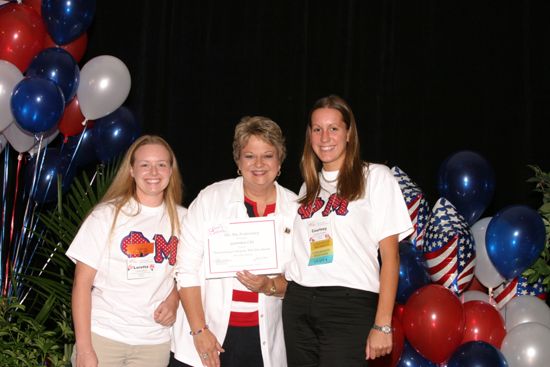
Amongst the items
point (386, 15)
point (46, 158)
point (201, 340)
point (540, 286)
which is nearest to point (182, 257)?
point (201, 340)

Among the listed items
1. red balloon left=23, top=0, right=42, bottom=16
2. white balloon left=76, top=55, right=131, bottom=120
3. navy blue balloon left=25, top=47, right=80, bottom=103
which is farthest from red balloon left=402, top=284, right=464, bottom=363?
red balloon left=23, top=0, right=42, bottom=16

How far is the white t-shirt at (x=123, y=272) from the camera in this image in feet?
9.01

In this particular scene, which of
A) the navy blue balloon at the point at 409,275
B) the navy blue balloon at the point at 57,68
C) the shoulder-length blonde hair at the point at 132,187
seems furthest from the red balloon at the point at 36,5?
the navy blue balloon at the point at 409,275

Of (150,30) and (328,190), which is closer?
(328,190)

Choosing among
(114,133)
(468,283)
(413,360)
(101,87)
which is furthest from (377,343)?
(101,87)

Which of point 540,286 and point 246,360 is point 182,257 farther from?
point 540,286

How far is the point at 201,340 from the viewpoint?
277cm

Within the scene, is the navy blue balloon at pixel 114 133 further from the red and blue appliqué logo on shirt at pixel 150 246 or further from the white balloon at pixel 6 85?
the red and blue appliqué logo on shirt at pixel 150 246

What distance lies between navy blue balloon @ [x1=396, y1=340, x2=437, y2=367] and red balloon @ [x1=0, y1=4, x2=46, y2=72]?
2827 millimetres

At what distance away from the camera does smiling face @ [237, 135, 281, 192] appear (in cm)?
284

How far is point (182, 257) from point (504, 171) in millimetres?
3439

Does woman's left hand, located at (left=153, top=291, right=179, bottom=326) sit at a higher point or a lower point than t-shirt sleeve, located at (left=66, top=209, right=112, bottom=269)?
lower

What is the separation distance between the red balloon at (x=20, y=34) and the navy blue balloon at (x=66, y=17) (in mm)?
87

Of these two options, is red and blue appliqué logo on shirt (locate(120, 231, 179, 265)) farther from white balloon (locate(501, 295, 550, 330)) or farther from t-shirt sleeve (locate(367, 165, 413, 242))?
white balloon (locate(501, 295, 550, 330))
